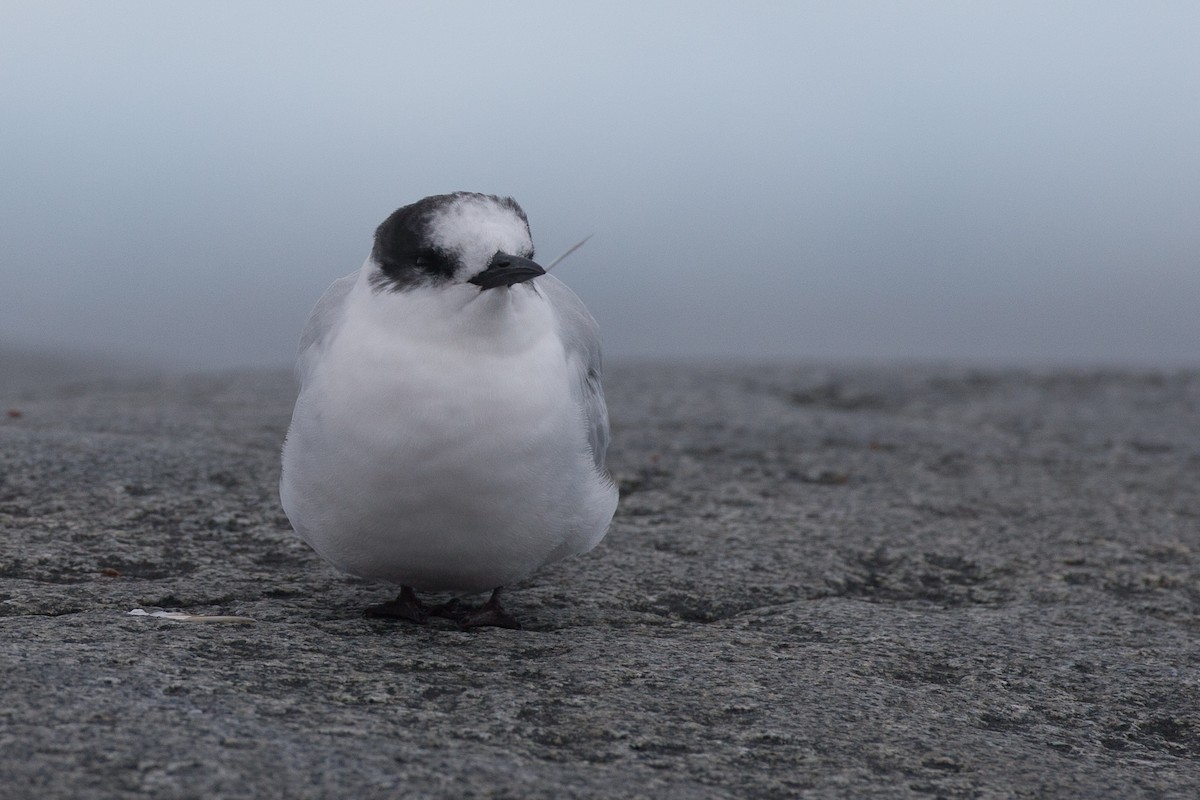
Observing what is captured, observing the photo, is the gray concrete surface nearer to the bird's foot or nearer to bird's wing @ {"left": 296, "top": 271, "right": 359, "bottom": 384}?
the bird's foot

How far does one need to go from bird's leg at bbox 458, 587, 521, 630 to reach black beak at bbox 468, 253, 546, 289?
34.4 inches

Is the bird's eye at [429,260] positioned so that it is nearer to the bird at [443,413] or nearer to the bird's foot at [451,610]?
the bird at [443,413]

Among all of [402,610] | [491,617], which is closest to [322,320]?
[402,610]

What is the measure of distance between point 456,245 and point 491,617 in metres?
0.99

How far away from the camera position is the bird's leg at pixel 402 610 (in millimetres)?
3146

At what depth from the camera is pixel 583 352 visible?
3.26m

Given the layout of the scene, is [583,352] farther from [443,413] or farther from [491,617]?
[491,617]

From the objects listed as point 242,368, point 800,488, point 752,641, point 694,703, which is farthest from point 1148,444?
point 242,368

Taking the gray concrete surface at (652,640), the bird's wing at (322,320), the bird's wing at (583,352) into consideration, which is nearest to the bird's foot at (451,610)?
the gray concrete surface at (652,640)

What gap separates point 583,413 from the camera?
3090 millimetres

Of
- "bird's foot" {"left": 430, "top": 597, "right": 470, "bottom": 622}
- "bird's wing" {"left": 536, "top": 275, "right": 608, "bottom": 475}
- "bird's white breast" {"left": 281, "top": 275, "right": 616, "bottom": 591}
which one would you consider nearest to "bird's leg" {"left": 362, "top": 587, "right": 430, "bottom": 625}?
"bird's foot" {"left": 430, "top": 597, "right": 470, "bottom": 622}

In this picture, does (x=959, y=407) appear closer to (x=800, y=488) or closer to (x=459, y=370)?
(x=800, y=488)

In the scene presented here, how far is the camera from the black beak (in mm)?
2717

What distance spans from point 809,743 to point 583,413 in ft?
3.38
